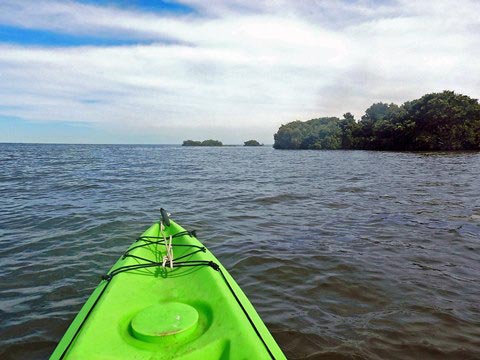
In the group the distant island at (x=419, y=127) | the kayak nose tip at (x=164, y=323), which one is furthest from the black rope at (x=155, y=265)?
the distant island at (x=419, y=127)

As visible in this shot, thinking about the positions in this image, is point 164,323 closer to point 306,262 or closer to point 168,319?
point 168,319

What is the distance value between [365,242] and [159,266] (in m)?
4.76

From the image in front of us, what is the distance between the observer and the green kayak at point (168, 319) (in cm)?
271

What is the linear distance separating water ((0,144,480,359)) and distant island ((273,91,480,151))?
158 ft

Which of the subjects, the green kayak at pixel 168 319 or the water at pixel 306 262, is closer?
the green kayak at pixel 168 319

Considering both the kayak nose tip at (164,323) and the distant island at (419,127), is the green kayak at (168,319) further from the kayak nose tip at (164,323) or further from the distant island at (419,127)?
the distant island at (419,127)

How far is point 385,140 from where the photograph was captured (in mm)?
64562

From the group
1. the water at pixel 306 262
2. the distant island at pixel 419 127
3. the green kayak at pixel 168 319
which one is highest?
the distant island at pixel 419 127

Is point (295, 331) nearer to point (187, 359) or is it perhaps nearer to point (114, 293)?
point (187, 359)

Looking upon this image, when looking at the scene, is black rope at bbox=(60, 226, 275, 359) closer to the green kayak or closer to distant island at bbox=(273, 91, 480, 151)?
the green kayak

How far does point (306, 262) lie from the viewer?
19.8ft

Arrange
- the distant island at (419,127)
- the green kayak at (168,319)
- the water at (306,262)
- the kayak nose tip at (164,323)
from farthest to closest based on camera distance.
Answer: the distant island at (419,127) → the water at (306,262) → the kayak nose tip at (164,323) → the green kayak at (168,319)

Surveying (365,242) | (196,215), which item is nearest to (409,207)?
(365,242)

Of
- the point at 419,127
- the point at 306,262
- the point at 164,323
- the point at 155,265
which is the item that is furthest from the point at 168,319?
the point at 419,127
